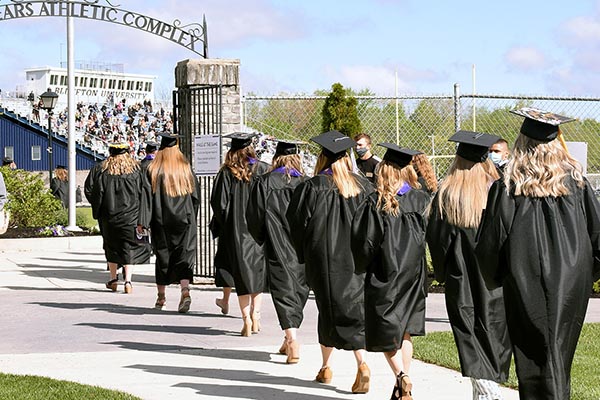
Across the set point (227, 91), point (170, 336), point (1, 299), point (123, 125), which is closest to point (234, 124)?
point (227, 91)

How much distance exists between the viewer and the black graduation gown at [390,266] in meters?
7.43

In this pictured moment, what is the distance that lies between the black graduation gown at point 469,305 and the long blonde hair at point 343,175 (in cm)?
72

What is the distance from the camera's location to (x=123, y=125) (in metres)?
→ 67.5

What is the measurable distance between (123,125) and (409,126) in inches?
Result: 2085

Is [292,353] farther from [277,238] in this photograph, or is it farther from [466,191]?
[466,191]

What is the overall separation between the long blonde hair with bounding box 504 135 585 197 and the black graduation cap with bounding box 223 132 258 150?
5601 millimetres

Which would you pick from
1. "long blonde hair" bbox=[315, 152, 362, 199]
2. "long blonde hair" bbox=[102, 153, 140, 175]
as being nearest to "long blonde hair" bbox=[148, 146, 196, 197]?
"long blonde hair" bbox=[102, 153, 140, 175]

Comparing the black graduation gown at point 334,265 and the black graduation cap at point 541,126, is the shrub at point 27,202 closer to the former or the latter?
the black graduation gown at point 334,265

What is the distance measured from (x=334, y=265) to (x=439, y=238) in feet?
2.94

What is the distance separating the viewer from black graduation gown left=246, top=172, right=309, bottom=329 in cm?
957

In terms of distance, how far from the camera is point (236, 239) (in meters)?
11.0

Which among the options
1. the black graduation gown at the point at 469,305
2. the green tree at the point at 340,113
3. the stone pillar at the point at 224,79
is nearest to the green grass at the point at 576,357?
the black graduation gown at the point at 469,305

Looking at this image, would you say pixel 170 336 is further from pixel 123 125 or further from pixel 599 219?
pixel 123 125

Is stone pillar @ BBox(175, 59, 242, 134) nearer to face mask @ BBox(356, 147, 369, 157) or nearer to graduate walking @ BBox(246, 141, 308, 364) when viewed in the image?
face mask @ BBox(356, 147, 369, 157)
